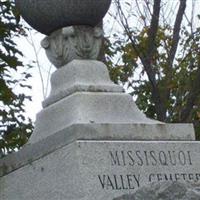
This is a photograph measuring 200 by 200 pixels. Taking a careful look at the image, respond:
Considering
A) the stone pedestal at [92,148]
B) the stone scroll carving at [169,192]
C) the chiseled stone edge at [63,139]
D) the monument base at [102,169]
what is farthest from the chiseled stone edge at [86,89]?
the stone scroll carving at [169,192]

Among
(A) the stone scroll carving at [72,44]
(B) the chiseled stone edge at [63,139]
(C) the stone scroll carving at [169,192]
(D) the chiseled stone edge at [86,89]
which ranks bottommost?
(C) the stone scroll carving at [169,192]

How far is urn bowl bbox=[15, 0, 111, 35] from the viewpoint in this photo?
25.1 ft

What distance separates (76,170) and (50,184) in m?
0.39

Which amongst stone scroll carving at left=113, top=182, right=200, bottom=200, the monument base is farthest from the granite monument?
stone scroll carving at left=113, top=182, right=200, bottom=200

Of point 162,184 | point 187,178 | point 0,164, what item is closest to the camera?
point 162,184

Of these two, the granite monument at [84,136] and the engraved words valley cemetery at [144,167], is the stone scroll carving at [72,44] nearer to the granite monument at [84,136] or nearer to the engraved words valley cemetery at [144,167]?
the granite monument at [84,136]

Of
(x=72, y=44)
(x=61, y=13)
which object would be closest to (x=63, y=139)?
(x=72, y=44)

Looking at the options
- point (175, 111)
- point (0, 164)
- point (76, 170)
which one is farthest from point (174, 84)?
point (76, 170)

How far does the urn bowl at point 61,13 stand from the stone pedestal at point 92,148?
0.38 meters

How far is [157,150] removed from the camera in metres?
7.14

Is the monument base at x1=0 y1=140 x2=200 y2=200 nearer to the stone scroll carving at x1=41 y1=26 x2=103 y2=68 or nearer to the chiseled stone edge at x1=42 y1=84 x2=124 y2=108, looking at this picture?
the chiseled stone edge at x1=42 y1=84 x2=124 y2=108

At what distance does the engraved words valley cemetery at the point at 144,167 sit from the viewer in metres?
6.89

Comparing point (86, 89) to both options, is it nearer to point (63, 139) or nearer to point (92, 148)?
point (63, 139)

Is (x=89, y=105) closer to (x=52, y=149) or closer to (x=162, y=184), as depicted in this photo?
(x=52, y=149)
